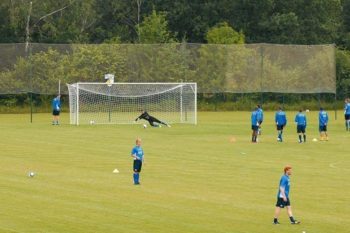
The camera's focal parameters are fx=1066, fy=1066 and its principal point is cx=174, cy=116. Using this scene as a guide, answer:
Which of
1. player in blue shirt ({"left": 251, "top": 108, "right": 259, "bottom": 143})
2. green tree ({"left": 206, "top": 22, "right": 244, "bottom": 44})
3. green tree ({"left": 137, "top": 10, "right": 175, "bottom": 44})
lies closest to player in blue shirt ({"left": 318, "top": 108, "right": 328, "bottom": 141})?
player in blue shirt ({"left": 251, "top": 108, "right": 259, "bottom": 143})

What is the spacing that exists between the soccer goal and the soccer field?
640 centimetres

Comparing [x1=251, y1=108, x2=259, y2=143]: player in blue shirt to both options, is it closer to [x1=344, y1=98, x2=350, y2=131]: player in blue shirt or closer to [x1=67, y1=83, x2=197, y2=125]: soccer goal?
[x1=344, y1=98, x2=350, y2=131]: player in blue shirt

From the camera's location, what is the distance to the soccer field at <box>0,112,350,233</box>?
31.1 meters

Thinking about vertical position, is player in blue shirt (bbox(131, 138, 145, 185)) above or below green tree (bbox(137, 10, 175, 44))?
below

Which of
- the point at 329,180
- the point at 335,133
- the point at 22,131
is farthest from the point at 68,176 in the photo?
the point at 335,133

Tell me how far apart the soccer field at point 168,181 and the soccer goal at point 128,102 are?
21.0ft

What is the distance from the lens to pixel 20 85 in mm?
82500

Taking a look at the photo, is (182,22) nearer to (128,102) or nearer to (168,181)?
(128,102)

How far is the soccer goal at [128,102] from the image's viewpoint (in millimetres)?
74625

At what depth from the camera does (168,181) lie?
40.9m

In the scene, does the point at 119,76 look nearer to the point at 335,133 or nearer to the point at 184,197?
the point at 335,133

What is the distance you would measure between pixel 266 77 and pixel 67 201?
5441 centimetres

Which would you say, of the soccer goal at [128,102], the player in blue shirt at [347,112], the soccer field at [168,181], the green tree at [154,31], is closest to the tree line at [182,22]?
the green tree at [154,31]

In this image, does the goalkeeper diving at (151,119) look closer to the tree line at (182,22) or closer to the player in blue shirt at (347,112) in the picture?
the player in blue shirt at (347,112)
